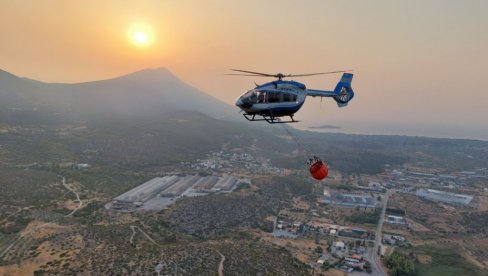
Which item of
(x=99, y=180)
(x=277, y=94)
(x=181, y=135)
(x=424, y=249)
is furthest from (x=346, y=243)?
(x=181, y=135)

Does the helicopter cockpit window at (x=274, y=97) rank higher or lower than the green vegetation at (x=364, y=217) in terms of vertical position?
higher

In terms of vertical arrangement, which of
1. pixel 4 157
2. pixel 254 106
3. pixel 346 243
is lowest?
pixel 346 243

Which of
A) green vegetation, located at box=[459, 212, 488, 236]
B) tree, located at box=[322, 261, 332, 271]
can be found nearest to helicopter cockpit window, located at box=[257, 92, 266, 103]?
tree, located at box=[322, 261, 332, 271]

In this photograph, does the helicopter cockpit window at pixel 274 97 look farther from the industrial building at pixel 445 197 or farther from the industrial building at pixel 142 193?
the industrial building at pixel 445 197

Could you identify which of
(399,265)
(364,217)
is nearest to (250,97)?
(399,265)

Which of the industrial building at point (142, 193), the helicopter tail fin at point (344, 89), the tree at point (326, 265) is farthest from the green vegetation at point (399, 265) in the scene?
the industrial building at point (142, 193)

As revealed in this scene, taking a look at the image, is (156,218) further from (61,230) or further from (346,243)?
(346,243)

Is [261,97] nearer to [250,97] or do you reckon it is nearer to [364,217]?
[250,97]
